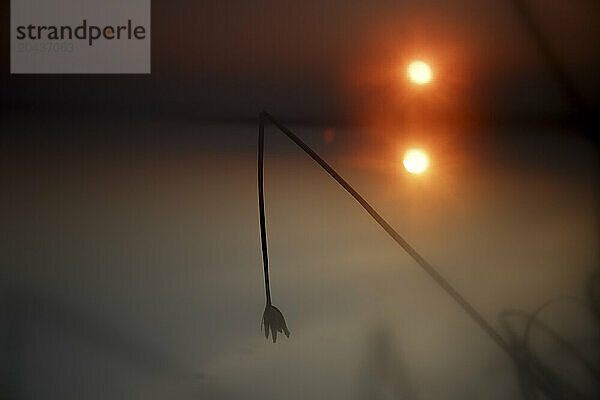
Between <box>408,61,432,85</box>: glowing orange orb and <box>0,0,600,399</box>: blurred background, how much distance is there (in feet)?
0.05

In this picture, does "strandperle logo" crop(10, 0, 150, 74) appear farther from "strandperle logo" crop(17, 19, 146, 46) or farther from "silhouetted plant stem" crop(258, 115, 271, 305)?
"silhouetted plant stem" crop(258, 115, 271, 305)

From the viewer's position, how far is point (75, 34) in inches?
51.4

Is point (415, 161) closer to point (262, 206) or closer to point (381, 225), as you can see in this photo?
point (381, 225)

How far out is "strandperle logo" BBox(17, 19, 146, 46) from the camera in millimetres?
1302

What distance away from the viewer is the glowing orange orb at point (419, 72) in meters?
1.32

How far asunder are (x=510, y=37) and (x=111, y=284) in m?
0.81

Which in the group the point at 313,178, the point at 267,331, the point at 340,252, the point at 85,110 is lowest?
the point at 267,331

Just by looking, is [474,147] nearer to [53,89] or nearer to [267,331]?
[267,331]

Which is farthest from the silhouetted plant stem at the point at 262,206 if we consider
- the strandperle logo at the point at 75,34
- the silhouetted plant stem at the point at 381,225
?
the strandperle logo at the point at 75,34

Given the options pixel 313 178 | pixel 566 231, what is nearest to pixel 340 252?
pixel 313 178

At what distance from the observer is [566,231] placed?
4.33 ft

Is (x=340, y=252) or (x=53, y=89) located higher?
(x=53, y=89)

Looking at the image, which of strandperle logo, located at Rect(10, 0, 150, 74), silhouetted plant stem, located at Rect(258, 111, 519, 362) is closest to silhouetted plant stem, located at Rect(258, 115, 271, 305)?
silhouetted plant stem, located at Rect(258, 111, 519, 362)

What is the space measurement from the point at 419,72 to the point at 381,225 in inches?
10.7
